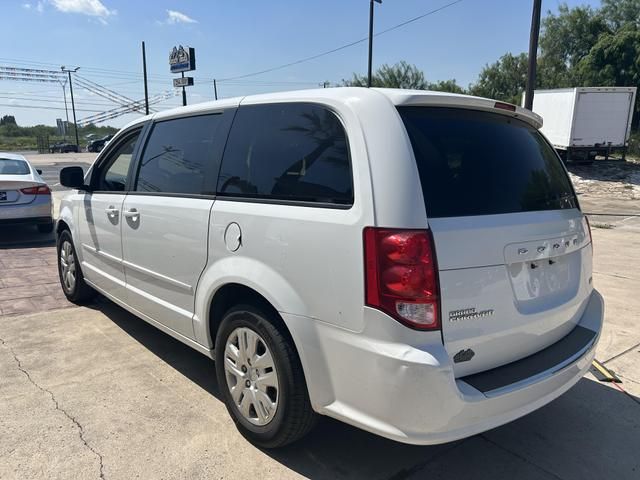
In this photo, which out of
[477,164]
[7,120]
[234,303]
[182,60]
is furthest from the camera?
[7,120]

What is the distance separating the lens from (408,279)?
82.3 inches

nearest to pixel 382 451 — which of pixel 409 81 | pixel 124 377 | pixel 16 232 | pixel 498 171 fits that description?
pixel 498 171

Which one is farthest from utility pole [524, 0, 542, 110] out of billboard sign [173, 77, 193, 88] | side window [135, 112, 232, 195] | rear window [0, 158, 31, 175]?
billboard sign [173, 77, 193, 88]

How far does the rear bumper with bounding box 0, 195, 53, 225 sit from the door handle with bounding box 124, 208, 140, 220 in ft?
18.2

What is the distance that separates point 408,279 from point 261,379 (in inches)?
42.1

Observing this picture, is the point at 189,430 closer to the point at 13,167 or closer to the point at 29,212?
the point at 29,212

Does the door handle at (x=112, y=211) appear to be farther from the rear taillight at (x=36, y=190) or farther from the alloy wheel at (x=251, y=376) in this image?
the rear taillight at (x=36, y=190)

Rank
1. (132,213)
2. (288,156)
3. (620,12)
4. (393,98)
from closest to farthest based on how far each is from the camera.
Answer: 1. (393,98)
2. (288,156)
3. (132,213)
4. (620,12)

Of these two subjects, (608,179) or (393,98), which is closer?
(393,98)

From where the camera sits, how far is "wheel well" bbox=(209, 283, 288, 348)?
8.55 feet

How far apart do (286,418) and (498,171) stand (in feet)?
5.30

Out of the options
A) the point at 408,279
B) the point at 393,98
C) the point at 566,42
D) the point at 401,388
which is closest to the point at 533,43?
the point at 393,98

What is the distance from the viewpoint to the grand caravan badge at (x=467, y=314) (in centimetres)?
214

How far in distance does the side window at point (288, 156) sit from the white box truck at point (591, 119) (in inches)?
852
